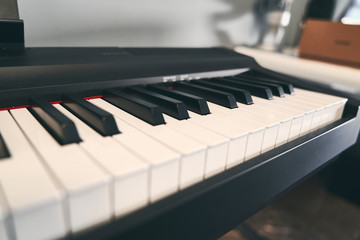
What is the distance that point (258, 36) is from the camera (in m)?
1.62

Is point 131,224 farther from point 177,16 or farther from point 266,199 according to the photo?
point 177,16

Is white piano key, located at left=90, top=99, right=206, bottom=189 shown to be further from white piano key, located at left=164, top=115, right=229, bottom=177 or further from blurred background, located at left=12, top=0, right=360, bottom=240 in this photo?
blurred background, located at left=12, top=0, right=360, bottom=240

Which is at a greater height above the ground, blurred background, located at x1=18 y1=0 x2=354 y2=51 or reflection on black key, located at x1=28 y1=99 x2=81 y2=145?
blurred background, located at x1=18 y1=0 x2=354 y2=51

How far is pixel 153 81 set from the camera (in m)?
0.79

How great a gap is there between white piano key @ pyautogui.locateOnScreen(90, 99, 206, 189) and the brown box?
3.60 feet

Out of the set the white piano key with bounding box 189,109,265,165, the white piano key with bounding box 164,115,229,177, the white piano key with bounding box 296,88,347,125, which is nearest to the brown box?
the white piano key with bounding box 296,88,347,125

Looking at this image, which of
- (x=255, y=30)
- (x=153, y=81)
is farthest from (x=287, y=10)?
(x=153, y=81)

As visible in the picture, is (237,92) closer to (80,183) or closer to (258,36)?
(80,183)

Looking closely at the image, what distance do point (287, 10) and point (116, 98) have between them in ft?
4.21

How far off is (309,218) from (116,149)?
4.63 ft

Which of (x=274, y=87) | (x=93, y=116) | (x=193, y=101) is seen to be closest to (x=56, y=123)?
(x=93, y=116)

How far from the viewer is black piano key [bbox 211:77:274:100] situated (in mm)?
825

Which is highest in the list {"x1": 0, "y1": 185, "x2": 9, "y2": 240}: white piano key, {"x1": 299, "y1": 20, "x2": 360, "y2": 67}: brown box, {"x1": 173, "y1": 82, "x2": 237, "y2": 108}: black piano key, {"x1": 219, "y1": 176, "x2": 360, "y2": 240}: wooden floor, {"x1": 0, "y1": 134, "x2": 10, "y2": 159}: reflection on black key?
{"x1": 299, "y1": 20, "x2": 360, "y2": 67}: brown box

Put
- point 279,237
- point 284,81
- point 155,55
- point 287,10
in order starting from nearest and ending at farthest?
point 155,55 → point 284,81 → point 279,237 → point 287,10
